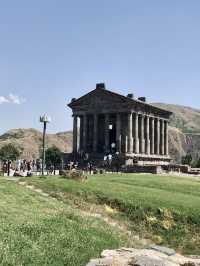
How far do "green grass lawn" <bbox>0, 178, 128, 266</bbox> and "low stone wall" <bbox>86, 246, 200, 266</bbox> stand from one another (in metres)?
1.25

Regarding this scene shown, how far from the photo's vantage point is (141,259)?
18188mm

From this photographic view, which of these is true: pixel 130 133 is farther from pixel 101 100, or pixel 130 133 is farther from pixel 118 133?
pixel 101 100

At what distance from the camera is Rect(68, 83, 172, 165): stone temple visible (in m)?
119

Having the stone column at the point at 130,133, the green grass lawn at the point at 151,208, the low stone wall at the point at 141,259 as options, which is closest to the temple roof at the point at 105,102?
the stone column at the point at 130,133

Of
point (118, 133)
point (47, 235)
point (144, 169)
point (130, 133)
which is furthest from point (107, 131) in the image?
point (47, 235)

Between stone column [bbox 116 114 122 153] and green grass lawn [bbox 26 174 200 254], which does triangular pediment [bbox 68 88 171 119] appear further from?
green grass lawn [bbox 26 174 200 254]

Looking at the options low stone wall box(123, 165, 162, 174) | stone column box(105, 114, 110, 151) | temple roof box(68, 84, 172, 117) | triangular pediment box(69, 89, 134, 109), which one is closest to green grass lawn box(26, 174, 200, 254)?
low stone wall box(123, 165, 162, 174)

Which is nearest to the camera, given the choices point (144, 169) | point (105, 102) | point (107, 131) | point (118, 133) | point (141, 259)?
point (141, 259)

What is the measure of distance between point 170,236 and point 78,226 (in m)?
8.02

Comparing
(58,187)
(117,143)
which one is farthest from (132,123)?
(58,187)

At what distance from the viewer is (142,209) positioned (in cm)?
3566

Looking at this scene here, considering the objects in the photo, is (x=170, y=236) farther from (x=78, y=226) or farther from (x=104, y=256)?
(x=104, y=256)

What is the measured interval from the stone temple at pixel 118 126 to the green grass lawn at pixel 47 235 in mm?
82175

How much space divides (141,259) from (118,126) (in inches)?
4034
